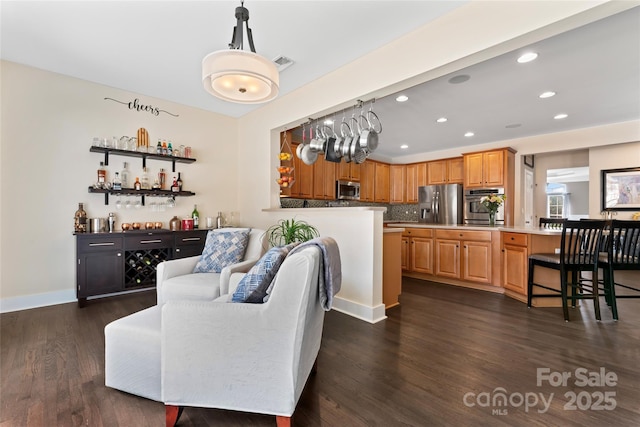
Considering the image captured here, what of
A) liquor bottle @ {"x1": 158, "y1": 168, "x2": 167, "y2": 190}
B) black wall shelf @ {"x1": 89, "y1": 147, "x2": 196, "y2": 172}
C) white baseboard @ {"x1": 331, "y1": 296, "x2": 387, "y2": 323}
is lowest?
white baseboard @ {"x1": 331, "y1": 296, "x2": 387, "y2": 323}

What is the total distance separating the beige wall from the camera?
208 centimetres

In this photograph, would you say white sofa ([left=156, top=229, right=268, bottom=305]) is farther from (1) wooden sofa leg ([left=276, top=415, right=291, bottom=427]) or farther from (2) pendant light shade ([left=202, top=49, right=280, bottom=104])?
(2) pendant light shade ([left=202, top=49, right=280, bottom=104])

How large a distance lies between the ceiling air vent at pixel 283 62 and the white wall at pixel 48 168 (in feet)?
7.08

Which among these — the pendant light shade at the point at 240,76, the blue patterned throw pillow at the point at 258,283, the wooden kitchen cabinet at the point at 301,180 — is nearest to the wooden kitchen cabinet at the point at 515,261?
the wooden kitchen cabinet at the point at 301,180

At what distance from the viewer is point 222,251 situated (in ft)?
9.18

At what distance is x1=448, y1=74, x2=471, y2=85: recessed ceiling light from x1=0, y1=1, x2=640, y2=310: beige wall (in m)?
0.80

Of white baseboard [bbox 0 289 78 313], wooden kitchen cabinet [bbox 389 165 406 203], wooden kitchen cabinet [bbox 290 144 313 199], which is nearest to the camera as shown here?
white baseboard [bbox 0 289 78 313]

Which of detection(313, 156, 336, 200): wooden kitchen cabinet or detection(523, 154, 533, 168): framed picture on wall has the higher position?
detection(523, 154, 533, 168): framed picture on wall

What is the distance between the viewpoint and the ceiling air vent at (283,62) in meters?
2.91

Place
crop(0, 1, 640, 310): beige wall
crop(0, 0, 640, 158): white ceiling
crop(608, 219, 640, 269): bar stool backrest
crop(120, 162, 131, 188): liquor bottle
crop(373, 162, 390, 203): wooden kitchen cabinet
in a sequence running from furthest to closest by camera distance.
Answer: crop(373, 162, 390, 203): wooden kitchen cabinet → crop(120, 162, 131, 188): liquor bottle → crop(608, 219, 640, 269): bar stool backrest → crop(0, 0, 640, 158): white ceiling → crop(0, 1, 640, 310): beige wall

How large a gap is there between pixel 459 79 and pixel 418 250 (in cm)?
273

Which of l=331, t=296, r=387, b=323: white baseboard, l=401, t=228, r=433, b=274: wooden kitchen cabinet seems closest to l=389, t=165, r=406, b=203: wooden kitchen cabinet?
l=401, t=228, r=433, b=274: wooden kitchen cabinet

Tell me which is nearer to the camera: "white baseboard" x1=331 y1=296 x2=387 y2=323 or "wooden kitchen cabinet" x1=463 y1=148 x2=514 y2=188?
"white baseboard" x1=331 y1=296 x2=387 y2=323

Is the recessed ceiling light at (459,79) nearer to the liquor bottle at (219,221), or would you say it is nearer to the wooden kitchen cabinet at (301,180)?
the wooden kitchen cabinet at (301,180)
